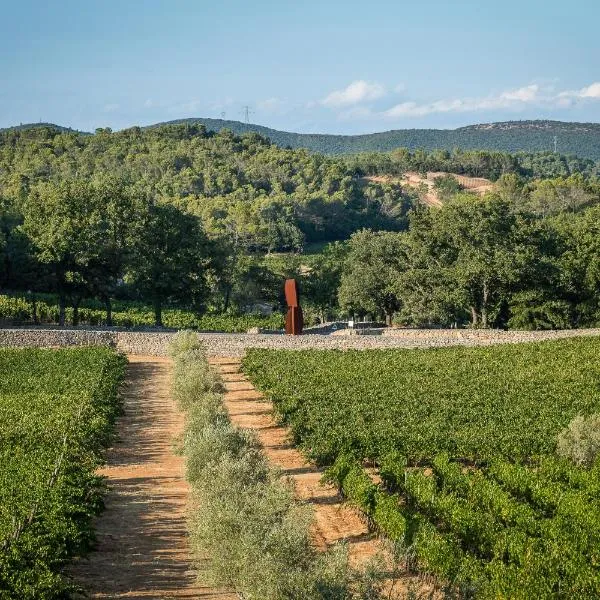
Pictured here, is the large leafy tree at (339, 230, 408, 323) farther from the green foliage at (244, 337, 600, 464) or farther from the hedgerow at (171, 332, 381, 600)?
the hedgerow at (171, 332, 381, 600)

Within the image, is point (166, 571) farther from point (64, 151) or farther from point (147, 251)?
point (64, 151)

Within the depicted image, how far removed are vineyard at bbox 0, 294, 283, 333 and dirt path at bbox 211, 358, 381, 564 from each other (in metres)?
27.7

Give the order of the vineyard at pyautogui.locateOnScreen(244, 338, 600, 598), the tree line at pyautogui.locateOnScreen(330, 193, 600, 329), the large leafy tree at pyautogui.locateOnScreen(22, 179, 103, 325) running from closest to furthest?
the vineyard at pyautogui.locateOnScreen(244, 338, 600, 598)
the tree line at pyautogui.locateOnScreen(330, 193, 600, 329)
the large leafy tree at pyautogui.locateOnScreen(22, 179, 103, 325)

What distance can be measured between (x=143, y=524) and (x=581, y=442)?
41.8ft

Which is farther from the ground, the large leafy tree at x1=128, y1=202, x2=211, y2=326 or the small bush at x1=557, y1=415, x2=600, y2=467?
the large leafy tree at x1=128, y1=202, x2=211, y2=326

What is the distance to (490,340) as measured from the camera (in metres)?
60.0

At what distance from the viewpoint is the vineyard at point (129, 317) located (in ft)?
254

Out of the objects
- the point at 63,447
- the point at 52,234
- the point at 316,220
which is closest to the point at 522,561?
the point at 63,447

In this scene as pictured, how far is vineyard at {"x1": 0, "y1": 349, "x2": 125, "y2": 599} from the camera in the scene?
17359 mm

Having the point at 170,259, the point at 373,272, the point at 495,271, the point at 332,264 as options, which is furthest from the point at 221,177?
the point at 495,271

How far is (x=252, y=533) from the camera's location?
54.1 ft

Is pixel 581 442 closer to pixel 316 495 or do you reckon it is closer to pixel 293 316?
pixel 316 495

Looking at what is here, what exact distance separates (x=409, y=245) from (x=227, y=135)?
377ft

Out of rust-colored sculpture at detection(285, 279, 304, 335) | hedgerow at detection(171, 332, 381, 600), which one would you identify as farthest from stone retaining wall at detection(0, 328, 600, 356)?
hedgerow at detection(171, 332, 381, 600)
